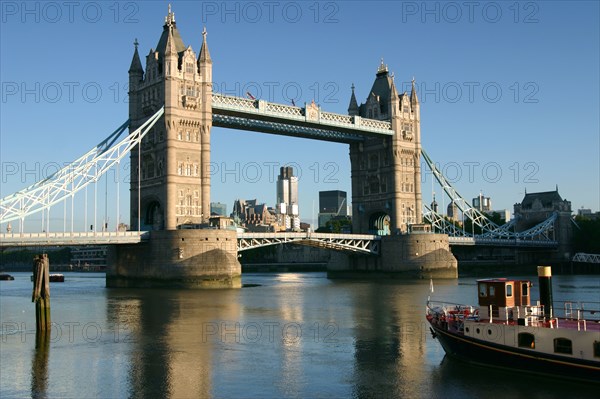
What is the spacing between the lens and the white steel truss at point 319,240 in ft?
267

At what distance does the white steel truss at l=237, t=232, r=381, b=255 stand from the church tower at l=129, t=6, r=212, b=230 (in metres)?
6.51

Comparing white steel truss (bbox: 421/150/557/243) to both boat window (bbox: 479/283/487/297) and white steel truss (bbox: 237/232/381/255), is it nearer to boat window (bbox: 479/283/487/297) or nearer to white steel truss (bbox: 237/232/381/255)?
white steel truss (bbox: 237/232/381/255)

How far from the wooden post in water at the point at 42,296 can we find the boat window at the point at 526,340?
24124mm

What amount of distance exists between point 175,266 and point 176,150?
44.2 ft

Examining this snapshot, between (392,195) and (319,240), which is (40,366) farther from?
(392,195)

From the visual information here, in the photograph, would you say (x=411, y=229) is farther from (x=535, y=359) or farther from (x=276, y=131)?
(x=535, y=359)

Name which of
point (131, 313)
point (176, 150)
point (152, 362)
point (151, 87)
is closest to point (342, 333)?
point (152, 362)

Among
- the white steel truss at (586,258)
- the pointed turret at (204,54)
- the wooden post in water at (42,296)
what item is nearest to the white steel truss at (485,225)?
the white steel truss at (586,258)

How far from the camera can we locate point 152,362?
27266mm

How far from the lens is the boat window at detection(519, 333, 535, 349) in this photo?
24.4 m

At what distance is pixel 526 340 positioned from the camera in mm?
24672

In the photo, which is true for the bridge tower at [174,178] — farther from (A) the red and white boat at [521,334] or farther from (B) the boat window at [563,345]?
(B) the boat window at [563,345]

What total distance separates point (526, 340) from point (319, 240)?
6538 centimetres

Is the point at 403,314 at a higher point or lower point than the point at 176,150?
lower
